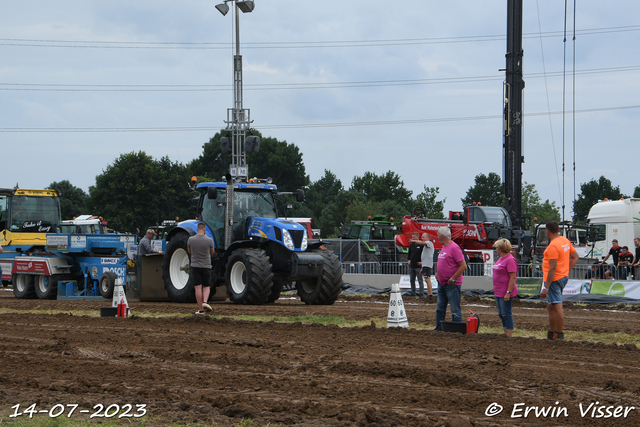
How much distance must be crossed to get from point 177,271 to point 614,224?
59.1 ft

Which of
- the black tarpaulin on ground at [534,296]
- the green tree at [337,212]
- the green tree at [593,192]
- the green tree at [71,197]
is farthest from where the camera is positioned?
the green tree at [593,192]

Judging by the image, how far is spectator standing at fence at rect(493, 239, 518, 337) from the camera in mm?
9750

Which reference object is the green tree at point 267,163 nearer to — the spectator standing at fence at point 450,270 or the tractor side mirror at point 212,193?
the tractor side mirror at point 212,193

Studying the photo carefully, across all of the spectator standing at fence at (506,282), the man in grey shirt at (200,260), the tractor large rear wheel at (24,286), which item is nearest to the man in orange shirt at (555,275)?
the spectator standing at fence at (506,282)

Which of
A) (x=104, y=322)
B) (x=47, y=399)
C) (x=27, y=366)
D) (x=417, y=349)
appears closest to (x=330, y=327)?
(x=417, y=349)

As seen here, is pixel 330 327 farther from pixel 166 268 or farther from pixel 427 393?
pixel 166 268

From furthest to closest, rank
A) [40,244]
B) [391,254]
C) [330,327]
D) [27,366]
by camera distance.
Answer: [391,254], [40,244], [330,327], [27,366]

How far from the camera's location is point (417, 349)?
8688 mm

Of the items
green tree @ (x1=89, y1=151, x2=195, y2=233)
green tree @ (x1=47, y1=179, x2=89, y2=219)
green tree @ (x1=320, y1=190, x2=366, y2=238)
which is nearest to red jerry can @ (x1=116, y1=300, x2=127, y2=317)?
green tree @ (x1=89, y1=151, x2=195, y2=233)

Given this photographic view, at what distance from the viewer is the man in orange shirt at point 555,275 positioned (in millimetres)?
9898

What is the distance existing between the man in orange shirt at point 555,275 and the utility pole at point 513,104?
13823mm

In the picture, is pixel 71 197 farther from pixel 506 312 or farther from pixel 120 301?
pixel 506 312

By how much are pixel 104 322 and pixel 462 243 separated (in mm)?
16503

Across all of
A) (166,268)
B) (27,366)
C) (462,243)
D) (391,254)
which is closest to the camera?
(27,366)
